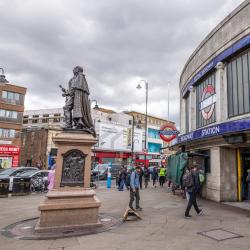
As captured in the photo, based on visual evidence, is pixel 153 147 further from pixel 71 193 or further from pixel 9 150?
pixel 71 193

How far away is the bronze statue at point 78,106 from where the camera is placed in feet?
30.4

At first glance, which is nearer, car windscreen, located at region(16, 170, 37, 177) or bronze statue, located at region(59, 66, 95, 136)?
bronze statue, located at region(59, 66, 95, 136)

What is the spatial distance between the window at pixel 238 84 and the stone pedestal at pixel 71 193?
8240 millimetres

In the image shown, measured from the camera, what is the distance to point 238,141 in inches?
474

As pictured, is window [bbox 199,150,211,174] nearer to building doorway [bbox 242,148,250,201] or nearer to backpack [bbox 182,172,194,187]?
building doorway [bbox 242,148,250,201]

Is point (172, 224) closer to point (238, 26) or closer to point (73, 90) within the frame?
point (73, 90)

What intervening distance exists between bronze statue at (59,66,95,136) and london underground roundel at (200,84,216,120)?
897 cm

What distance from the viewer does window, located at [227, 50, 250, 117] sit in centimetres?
1279

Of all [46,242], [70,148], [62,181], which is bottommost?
[46,242]

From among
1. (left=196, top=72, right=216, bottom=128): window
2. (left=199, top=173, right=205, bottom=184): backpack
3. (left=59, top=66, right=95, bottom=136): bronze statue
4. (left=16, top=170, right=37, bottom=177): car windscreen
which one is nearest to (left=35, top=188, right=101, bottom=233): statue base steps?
(left=59, top=66, right=95, bottom=136): bronze statue

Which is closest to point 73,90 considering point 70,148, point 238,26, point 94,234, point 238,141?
point 70,148

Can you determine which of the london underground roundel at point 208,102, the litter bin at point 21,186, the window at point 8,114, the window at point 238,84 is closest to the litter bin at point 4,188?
the litter bin at point 21,186

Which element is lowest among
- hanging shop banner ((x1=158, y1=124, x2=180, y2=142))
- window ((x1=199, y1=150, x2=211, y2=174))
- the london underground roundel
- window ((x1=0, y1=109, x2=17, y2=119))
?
window ((x1=199, y1=150, x2=211, y2=174))

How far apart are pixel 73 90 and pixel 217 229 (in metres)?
6.68
